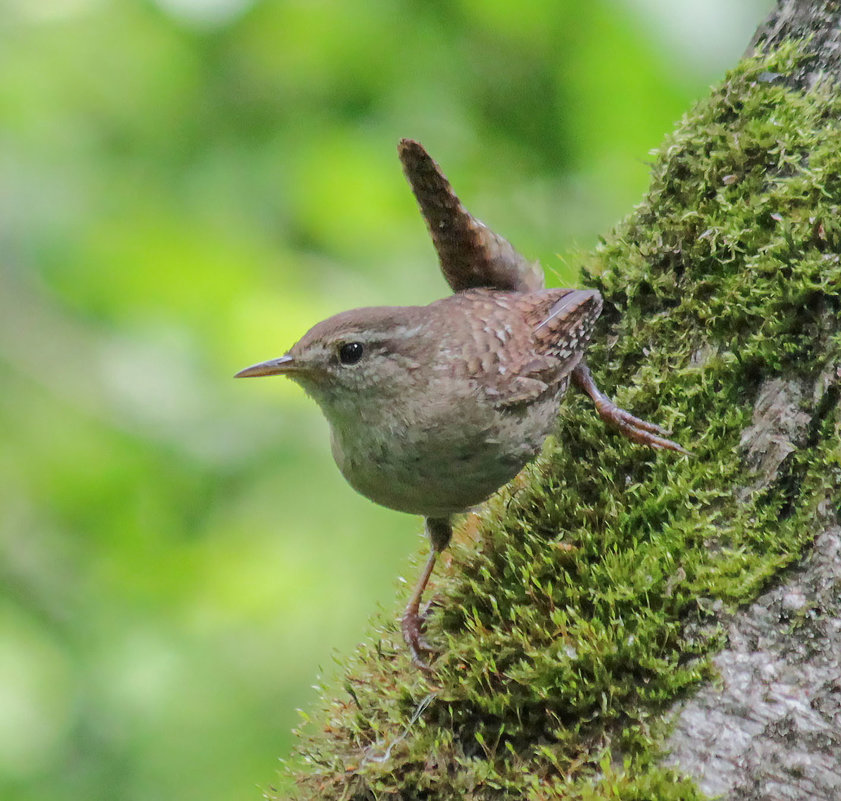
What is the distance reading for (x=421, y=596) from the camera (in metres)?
2.62

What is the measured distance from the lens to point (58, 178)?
12.4ft

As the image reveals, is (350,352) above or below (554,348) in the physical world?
above

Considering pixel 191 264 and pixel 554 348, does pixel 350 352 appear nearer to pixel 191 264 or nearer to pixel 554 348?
pixel 554 348

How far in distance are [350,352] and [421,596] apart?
2.66 feet

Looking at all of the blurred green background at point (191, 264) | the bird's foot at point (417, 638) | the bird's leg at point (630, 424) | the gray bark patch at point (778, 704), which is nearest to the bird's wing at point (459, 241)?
the blurred green background at point (191, 264)

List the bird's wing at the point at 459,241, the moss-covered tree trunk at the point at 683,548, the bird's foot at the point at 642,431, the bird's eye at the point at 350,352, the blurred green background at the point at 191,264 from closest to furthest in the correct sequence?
the moss-covered tree trunk at the point at 683,548 → the bird's foot at the point at 642,431 → the bird's eye at the point at 350,352 → the bird's wing at the point at 459,241 → the blurred green background at the point at 191,264

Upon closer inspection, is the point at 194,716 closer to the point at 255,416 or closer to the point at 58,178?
the point at 255,416

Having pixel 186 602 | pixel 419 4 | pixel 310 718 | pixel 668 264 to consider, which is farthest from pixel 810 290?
pixel 186 602

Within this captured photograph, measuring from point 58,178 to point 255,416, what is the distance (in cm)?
142

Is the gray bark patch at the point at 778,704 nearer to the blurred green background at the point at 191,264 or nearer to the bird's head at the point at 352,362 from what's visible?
the bird's head at the point at 352,362

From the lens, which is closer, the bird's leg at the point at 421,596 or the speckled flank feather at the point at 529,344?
the bird's leg at the point at 421,596

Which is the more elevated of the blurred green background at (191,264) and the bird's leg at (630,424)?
the blurred green background at (191,264)

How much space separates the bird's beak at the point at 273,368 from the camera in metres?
2.53

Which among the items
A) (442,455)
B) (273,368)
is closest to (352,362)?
(273,368)
